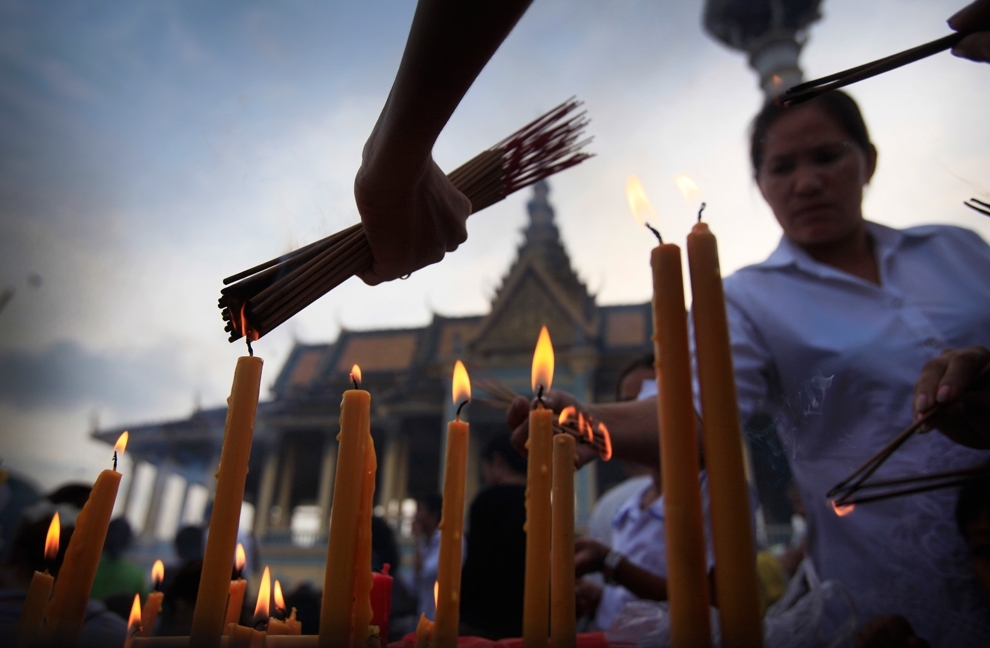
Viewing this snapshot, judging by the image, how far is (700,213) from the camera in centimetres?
55

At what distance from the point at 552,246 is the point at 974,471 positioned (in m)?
10.7

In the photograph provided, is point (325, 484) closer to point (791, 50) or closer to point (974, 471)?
point (791, 50)

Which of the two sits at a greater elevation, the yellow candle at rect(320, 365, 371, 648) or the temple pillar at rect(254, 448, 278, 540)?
the temple pillar at rect(254, 448, 278, 540)

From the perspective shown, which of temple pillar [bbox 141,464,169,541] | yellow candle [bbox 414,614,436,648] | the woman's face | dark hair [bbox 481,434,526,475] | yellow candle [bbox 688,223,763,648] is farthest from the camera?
temple pillar [bbox 141,464,169,541]

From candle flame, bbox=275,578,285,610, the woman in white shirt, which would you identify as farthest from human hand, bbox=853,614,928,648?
candle flame, bbox=275,578,285,610

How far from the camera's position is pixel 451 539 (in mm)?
584

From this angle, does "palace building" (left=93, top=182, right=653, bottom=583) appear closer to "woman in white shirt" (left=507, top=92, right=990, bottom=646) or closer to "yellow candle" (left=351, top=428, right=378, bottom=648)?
"woman in white shirt" (left=507, top=92, right=990, bottom=646)

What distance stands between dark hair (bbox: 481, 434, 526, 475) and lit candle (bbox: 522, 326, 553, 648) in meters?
1.29

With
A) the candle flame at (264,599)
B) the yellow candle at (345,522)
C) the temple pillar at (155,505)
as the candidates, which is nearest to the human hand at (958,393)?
the yellow candle at (345,522)

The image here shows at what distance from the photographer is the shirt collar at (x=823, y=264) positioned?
4.01 feet

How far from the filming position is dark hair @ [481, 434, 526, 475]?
1.93 metres

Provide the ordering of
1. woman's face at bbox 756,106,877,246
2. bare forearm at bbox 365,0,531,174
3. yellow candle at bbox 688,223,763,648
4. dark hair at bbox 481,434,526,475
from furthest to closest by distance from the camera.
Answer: dark hair at bbox 481,434,526,475
woman's face at bbox 756,106,877,246
bare forearm at bbox 365,0,531,174
yellow candle at bbox 688,223,763,648

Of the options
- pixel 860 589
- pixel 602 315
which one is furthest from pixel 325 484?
pixel 860 589

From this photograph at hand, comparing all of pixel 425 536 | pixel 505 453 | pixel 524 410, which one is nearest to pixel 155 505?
pixel 425 536
